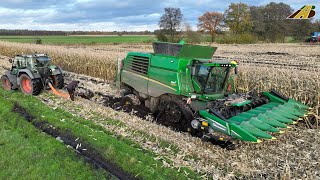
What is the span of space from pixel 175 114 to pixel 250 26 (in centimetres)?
5283

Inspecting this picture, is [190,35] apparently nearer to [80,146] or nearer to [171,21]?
[171,21]

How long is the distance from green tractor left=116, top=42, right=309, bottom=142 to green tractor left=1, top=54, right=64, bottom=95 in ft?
15.6

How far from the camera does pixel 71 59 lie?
67.6 ft

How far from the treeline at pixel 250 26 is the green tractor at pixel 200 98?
37.1 m

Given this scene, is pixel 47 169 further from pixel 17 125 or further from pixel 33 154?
pixel 17 125

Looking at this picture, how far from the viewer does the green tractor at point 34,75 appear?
12484 mm

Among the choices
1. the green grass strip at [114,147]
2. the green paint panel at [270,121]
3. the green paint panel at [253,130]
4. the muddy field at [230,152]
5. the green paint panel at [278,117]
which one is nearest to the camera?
the green grass strip at [114,147]

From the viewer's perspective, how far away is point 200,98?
8.29m

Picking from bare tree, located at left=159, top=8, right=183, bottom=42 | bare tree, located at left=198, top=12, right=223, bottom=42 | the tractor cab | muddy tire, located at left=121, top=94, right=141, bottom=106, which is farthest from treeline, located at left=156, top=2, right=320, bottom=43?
muddy tire, located at left=121, top=94, right=141, bottom=106

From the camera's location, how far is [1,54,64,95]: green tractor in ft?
41.0

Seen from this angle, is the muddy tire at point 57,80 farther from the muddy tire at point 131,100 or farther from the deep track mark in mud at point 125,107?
the muddy tire at point 131,100

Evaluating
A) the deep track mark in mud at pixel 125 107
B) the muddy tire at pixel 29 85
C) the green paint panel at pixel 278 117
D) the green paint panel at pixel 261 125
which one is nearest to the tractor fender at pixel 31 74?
the muddy tire at pixel 29 85

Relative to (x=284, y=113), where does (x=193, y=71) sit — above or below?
above

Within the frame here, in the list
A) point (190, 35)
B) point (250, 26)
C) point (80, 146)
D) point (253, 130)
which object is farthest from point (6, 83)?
point (250, 26)
